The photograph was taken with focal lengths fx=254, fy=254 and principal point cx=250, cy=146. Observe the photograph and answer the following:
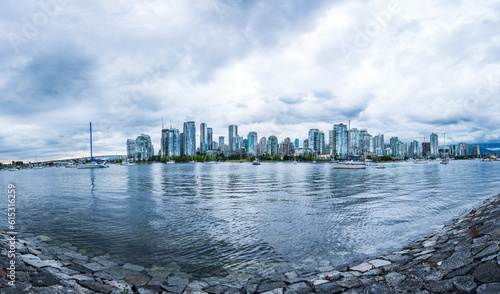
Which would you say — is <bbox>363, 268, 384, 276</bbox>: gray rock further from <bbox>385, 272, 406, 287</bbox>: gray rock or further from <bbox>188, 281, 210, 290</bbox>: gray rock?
<bbox>188, 281, 210, 290</bbox>: gray rock

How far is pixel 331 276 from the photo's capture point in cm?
732

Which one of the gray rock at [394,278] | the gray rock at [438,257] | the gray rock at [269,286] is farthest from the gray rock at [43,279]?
the gray rock at [438,257]

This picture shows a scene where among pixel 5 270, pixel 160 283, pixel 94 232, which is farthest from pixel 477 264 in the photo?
pixel 94 232

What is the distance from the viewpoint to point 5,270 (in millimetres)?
6680

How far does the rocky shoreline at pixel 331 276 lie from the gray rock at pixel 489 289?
1cm

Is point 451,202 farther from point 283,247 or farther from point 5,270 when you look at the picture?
point 5,270

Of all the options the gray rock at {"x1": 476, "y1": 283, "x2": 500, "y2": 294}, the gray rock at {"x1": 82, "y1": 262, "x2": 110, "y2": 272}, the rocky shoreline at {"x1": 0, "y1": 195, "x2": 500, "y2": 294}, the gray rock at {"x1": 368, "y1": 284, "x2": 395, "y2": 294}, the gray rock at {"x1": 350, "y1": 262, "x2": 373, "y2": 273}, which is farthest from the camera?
the gray rock at {"x1": 82, "y1": 262, "x2": 110, "y2": 272}

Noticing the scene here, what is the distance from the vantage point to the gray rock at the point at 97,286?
6793mm

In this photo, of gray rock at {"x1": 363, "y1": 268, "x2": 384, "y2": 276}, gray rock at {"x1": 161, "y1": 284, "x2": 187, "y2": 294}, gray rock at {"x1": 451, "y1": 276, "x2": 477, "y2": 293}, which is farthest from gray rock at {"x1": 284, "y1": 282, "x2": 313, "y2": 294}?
gray rock at {"x1": 451, "y1": 276, "x2": 477, "y2": 293}

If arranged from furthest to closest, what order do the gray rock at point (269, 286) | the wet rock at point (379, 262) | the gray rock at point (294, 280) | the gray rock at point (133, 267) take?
the gray rock at point (133, 267), the wet rock at point (379, 262), the gray rock at point (294, 280), the gray rock at point (269, 286)

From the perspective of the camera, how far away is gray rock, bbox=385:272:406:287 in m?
6.30

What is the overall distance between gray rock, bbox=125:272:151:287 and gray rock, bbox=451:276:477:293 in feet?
26.3

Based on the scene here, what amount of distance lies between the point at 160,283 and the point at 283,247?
5320 mm

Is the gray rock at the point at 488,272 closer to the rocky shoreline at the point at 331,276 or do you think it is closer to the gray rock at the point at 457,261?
the rocky shoreline at the point at 331,276
